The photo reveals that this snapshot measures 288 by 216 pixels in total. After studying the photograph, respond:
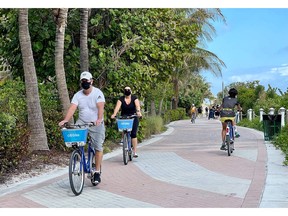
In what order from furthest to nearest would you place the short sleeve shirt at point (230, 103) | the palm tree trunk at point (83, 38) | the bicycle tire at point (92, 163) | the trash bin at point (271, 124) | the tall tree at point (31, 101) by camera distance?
the trash bin at point (271, 124), the palm tree trunk at point (83, 38), the short sleeve shirt at point (230, 103), the tall tree at point (31, 101), the bicycle tire at point (92, 163)

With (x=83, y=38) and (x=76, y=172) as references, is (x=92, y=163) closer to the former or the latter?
(x=76, y=172)

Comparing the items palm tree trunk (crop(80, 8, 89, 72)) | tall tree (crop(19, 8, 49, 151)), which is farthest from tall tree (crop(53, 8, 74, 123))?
tall tree (crop(19, 8, 49, 151))

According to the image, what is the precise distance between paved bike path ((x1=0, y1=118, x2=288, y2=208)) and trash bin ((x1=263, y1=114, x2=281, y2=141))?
16.2ft

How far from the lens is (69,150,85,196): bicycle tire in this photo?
7.07 m

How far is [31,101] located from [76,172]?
3.96 m

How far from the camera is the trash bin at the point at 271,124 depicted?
16406 millimetres

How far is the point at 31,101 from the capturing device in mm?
10844

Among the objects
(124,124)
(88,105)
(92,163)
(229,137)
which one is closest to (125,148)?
(124,124)

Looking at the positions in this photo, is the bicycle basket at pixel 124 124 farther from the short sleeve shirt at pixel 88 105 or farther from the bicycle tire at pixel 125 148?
the short sleeve shirt at pixel 88 105

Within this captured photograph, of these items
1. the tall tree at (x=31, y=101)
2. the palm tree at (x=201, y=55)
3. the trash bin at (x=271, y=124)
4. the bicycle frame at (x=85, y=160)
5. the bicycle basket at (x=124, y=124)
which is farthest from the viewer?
the palm tree at (x=201, y=55)

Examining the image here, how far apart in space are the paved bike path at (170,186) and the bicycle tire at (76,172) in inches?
4.9

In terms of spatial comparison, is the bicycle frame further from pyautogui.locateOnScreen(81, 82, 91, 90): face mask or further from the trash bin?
the trash bin

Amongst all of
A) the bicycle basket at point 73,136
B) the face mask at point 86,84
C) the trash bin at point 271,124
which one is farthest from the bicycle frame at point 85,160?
the trash bin at point 271,124

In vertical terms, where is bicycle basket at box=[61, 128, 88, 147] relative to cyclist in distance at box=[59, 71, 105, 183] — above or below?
below
